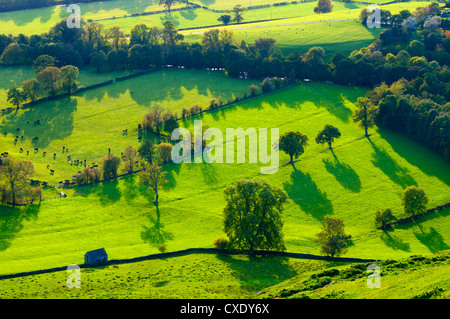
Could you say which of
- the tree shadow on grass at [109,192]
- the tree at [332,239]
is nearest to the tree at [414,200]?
the tree at [332,239]

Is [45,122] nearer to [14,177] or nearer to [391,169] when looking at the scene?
[14,177]

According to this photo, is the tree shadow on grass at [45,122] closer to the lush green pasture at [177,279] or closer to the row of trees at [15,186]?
the row of trees at [15,186]

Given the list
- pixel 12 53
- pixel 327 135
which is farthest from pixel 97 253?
pixel 12 53

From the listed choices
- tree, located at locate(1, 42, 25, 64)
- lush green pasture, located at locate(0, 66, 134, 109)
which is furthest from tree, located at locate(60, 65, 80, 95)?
tree, located at locate(1, 42, 25, 64)

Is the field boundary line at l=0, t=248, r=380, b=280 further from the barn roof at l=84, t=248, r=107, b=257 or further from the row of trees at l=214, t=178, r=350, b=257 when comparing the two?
the barn roof at l=84, t=248, r=107, b=257
